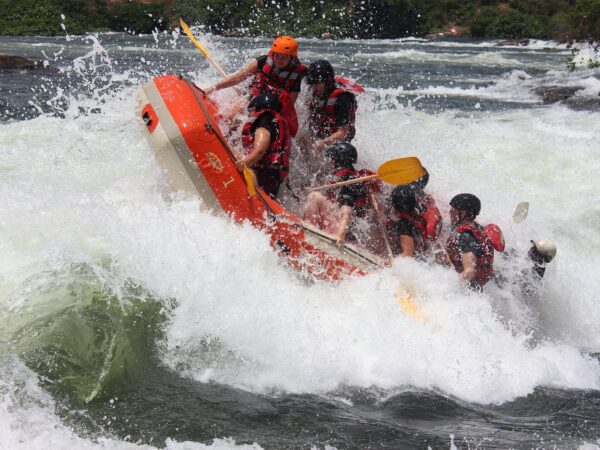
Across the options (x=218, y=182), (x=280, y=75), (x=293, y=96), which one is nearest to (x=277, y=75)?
(x=280, y=75)

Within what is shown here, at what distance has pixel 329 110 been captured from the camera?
5.88 metres

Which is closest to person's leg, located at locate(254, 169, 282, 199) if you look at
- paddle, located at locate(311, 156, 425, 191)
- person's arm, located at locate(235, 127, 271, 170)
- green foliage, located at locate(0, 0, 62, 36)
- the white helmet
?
person's arm, located at locate(235, 127, 271, 170)

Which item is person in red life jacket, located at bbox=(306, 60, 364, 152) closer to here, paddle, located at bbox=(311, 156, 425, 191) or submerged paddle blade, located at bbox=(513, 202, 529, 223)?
paddle, located at bbox=(311, 156, 425, 191)

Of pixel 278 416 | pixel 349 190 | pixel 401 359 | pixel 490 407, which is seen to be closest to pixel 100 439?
pixel 278 416

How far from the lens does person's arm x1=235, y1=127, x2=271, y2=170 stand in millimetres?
5207

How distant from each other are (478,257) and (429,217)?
0.48 m

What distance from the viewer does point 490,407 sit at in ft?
13.9

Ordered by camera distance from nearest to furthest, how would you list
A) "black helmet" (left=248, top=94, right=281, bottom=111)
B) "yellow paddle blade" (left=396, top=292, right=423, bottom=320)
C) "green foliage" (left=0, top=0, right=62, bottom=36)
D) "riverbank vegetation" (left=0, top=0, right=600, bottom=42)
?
"yellow paddle blade" (left=396, top=292, right=423, bottom=320), "black helmet" (left=248, top=94, right=281, bottom=111), "green foliage" (left=0, top=0, right=62, bottom=36), "riverbank vegetation" (left=0, top=0, right=600, bottom=42)

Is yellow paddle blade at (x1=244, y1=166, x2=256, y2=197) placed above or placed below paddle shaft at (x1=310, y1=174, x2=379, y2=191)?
below

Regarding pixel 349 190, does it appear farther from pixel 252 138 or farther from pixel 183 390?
pixel 183 390

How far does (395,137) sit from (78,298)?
4.53 m

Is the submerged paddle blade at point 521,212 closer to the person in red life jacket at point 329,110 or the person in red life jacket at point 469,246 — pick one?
the person in red life jacket at point 469,246

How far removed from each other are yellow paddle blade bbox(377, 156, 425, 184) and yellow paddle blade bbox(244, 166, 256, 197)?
910mm

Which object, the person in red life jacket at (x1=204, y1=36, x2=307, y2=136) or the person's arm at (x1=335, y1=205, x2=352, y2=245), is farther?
the person in red life jacket at (x1=204, y1=36, x2=307, y2=136)
